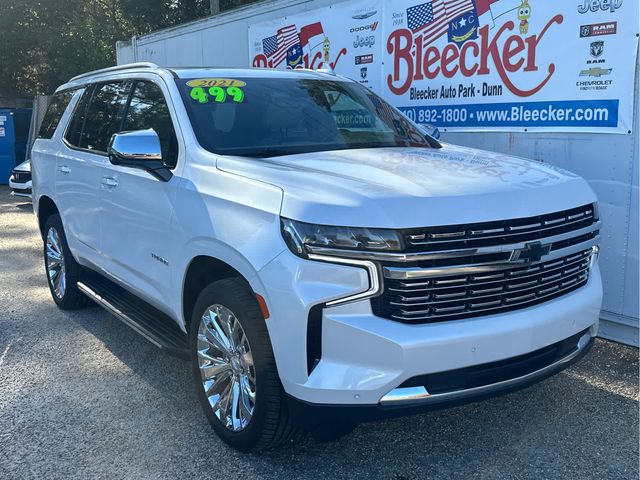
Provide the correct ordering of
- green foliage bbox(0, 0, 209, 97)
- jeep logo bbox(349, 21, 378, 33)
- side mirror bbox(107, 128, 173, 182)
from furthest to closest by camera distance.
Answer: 1. green foliage bbox(0, 0, 209, 97)
2. jeep logo bbox(349, 21, 378, 33)
3. side mirror bbox(107, 128, 173, 182)

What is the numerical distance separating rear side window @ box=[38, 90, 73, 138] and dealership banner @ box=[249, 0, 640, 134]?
9.01 feet

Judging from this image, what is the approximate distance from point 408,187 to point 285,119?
57.2 inches

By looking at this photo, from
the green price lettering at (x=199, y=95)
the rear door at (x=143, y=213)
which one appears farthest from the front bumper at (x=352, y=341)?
the green price lettering at (x=199, y=95)

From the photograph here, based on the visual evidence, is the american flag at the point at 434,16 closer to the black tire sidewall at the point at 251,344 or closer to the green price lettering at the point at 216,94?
the green price lettering at the point at 216,94

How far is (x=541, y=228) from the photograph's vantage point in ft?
9.70

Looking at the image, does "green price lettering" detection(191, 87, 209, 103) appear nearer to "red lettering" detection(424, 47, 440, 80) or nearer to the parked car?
"red lettering" detection(424, 47, 440, 80)

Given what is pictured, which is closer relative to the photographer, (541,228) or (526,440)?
(541,228)

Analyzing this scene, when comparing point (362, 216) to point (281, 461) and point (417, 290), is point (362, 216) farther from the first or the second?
point (281, 461)

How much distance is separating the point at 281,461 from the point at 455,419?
3.47 ft

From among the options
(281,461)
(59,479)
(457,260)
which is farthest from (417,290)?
(59,479)

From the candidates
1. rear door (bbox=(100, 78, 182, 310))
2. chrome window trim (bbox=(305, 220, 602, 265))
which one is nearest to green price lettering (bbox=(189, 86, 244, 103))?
rear door (bbox=(100, 78, 182, 310))

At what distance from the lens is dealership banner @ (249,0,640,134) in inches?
178

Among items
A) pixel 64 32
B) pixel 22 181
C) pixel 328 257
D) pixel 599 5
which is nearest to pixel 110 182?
pixel 328 257

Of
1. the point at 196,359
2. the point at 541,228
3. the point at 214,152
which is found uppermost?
the point at 214,152
